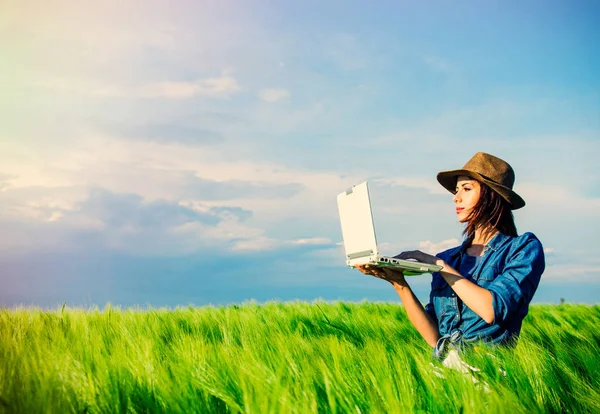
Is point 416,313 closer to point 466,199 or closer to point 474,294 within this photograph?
point 474,294

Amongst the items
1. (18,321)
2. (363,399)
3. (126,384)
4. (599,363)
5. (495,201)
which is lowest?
(599,363)

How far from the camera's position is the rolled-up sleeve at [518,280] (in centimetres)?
254

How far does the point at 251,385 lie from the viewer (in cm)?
205

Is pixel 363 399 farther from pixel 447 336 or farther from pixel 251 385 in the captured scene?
pixel 447 336

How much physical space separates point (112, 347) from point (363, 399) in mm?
1683

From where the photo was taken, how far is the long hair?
2900mm

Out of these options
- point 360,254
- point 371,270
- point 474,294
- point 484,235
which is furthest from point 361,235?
point 484,235

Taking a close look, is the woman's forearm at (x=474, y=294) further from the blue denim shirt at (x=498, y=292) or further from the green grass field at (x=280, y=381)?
the green grass field at (x=280, y=381)

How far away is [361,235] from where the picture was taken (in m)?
2.61

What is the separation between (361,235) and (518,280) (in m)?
0.82

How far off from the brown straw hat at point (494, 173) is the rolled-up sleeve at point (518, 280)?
0.24m

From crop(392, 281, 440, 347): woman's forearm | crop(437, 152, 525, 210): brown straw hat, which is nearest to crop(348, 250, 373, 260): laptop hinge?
crop(392, 281, 440, 347): woman's forearm

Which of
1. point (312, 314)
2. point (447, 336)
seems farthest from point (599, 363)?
point (312, 314)

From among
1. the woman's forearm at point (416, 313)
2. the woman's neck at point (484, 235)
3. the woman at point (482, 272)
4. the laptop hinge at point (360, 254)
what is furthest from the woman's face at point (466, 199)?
the laptop hinge at point (360, 254)
